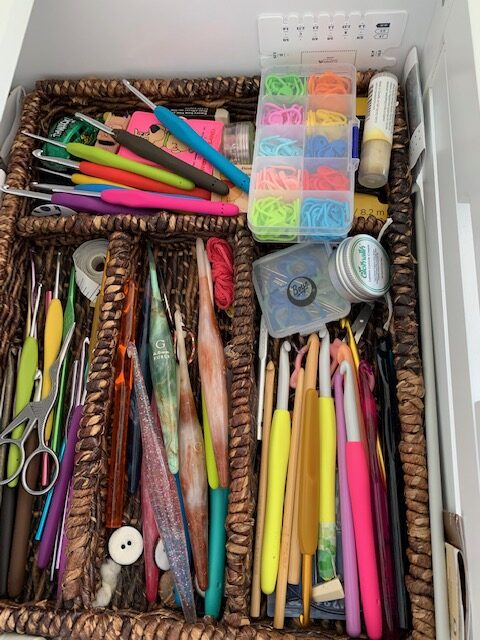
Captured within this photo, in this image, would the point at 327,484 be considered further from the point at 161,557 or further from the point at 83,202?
the point at 83,202

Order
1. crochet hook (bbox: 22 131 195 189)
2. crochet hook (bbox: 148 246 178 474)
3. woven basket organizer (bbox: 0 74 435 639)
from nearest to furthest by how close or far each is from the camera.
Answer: woven basket organizer (bbox: 0 74 435 639), crochet hook (bbox: 148 246 178 474), crochet hook (bbox: 22 131 195 189)

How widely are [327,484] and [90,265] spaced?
47cm

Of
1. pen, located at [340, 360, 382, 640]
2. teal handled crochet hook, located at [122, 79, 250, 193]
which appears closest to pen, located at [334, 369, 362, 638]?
pen, located at [340, 360, 382, 640]

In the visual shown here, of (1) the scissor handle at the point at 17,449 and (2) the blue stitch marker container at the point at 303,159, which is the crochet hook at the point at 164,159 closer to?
(2) the blue stitch marker container at the point at 303,159

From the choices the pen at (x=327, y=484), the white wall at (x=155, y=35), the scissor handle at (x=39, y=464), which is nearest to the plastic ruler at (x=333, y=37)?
the white wall at (x=155, y=35)

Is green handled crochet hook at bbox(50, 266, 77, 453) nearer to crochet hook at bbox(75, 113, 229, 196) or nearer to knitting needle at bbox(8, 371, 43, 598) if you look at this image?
knitting needle at bbox(8, 371, 43, 598)

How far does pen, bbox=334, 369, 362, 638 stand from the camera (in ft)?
2.33

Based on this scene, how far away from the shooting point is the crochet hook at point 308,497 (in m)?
0.73

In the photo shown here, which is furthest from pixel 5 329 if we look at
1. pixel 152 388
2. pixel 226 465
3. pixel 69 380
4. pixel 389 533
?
pixel 389 533

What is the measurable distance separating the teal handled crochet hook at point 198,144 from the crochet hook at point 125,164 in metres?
0.05

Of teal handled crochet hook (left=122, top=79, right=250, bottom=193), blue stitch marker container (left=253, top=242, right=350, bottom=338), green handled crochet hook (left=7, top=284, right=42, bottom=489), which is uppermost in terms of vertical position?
teal handled crochet hook (left=122, top=79, right=250, bottom=193)

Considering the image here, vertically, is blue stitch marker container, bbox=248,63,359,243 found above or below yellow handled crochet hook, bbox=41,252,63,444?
above

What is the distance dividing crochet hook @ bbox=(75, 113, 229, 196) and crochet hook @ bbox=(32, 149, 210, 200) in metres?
0.02

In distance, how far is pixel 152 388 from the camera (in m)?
0.85
